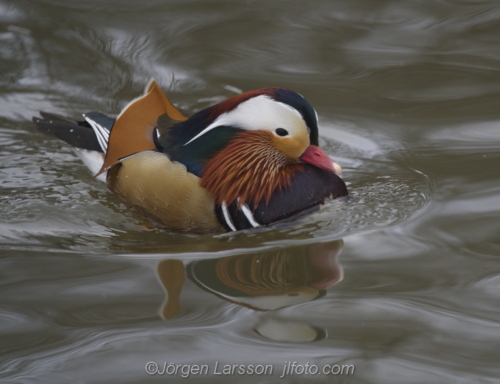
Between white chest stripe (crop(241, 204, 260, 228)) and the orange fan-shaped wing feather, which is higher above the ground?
the orange fan-shaped wing feather

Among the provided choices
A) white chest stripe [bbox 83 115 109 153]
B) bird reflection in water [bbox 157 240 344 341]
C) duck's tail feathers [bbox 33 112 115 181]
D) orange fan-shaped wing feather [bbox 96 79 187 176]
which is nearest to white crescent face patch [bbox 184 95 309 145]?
orange fan-shaped wing feather [bbox 96 79 187 176]

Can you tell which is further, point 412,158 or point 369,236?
point 412,158

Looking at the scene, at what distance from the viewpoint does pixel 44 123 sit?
4.86 metres

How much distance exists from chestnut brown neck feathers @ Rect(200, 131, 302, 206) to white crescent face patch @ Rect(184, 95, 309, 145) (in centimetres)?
7

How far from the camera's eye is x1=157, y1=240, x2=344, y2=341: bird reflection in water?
9.59ft

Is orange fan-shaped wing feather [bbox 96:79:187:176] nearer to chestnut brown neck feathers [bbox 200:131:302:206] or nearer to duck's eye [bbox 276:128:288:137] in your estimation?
chestnut brown neck feathers [bbox 200:131:302:206]

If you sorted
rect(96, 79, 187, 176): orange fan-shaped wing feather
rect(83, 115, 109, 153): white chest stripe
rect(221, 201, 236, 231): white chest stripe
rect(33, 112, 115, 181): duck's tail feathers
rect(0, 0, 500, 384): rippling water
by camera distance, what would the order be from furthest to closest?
rect(33, 112, 115, 181): duck's tail feathers, rect(83, 115, 109, 153): white chest stripe, rect(96, 79, 187, 176): orange fan-shaped wing feather, rect(221, 201, 236, 231): white chest stripe, rect(0, 0, 500, 384): rippling water

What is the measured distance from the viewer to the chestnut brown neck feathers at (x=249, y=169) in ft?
13.0

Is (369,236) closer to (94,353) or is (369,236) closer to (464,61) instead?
(94,353)

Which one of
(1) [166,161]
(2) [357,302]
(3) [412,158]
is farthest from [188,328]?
(3) [412,158]

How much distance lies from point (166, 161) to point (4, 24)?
11.9ft

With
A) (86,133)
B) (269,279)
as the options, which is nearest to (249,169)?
(269,279)

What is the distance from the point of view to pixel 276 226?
390 cm

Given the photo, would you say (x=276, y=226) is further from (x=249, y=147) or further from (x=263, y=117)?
(x=263, y=117)
